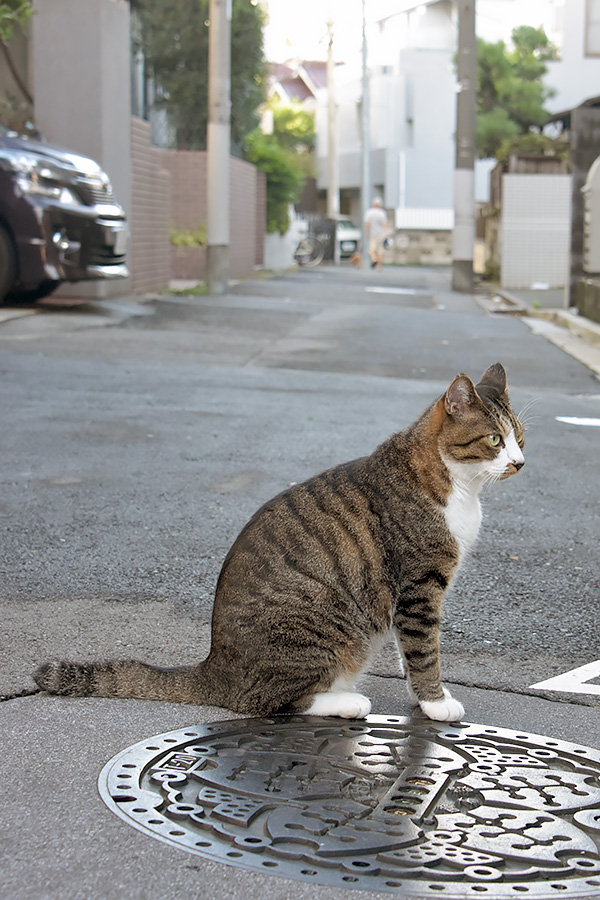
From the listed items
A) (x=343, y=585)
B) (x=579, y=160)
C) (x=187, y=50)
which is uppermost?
(x=187, y=50)

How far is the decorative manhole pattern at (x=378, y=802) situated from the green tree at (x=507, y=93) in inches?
1427

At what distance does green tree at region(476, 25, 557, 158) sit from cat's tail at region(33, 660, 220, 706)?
36.1 meters

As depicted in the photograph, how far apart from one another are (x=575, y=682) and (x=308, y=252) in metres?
36.8

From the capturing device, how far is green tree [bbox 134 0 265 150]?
2516 centimetres

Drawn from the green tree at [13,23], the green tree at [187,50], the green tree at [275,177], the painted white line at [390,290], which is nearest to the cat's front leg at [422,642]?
the green tree at [13,23]

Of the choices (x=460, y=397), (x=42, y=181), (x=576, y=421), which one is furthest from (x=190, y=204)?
(x=460, y=397)

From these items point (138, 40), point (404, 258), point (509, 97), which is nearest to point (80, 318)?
point (138, 40)

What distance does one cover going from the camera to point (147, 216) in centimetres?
1805

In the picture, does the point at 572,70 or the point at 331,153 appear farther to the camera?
the point at 331,153

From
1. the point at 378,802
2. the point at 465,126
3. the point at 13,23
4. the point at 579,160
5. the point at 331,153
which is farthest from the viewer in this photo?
the point at 331,153

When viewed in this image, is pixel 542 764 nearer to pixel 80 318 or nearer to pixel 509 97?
pixel 80 318

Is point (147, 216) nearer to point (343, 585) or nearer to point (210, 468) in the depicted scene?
point (210, 468)

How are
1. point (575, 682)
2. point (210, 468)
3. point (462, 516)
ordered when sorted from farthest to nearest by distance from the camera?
1. point (210, 468)
2. point (575, 682)
3. point (462, 516)

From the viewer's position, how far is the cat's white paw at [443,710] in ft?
10.5
